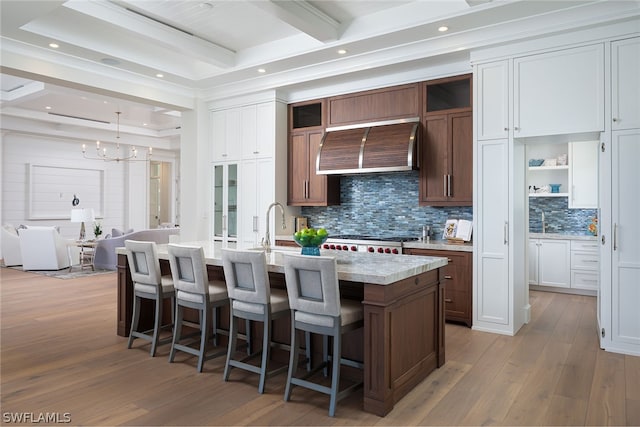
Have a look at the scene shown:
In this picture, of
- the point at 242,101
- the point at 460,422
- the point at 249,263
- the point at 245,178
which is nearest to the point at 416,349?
the point at 460,422

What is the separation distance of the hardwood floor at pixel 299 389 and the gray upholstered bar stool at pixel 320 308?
14 centimetres

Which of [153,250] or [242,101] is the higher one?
[242,101]

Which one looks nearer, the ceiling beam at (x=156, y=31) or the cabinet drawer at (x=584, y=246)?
the ceiling beam at (x=156, y=31)

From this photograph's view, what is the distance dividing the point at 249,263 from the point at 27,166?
946cm

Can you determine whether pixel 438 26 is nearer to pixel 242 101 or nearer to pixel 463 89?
pixel 463 89

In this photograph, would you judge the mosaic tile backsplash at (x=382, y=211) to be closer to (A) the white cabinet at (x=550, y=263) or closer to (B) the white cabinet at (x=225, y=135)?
(B) the white cabinet at (x=225, y=135)

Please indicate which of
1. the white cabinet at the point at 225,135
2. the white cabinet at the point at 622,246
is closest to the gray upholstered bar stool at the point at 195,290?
the white cabinet at the point at 225,135

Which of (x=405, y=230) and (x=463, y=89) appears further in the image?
(x=405, y=230)

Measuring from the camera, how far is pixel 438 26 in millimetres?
4129

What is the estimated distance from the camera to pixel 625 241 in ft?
12.0

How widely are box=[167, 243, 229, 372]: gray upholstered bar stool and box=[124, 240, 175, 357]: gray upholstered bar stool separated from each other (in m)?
0.24

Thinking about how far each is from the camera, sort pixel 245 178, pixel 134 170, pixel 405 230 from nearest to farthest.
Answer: pixel 405 230 < pixel 245 178 < pixel 134 170

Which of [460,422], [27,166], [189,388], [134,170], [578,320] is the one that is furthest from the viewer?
[134,170]

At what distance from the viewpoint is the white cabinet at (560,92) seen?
378 centimetres
